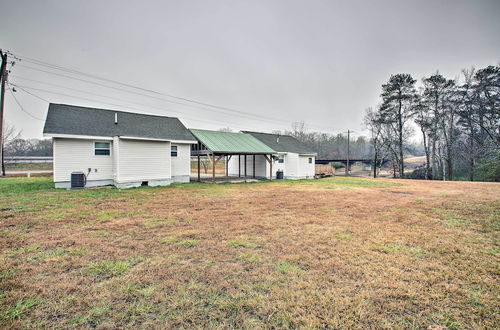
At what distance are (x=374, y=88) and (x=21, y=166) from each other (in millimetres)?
51751

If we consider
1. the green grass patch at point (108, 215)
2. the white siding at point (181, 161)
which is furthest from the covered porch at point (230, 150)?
the green grass patch at point (108, 215)

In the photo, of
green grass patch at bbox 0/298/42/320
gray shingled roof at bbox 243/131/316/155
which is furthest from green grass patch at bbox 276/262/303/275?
gray shingled roof at bbox 243/131/316/155

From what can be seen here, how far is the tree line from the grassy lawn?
2251 centimetres

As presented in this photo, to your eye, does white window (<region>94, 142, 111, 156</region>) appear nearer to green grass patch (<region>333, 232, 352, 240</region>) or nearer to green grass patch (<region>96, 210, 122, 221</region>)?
green grass patch (<region>96, 210, 122, 221</region>)

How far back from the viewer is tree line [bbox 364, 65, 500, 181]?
Result: 20.0 m

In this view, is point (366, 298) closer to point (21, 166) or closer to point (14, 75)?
point (14, 75)

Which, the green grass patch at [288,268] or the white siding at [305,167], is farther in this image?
the white siding at [305,167]

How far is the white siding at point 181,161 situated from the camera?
49.1 ft

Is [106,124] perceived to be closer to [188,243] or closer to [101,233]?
[101,233]

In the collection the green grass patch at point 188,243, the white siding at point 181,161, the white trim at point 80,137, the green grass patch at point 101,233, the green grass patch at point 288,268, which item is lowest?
the green grass patch at point 288,268

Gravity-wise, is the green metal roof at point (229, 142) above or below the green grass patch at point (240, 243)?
above

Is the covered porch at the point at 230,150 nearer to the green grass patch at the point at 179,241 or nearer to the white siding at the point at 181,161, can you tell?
the white siding at the point at 181,161

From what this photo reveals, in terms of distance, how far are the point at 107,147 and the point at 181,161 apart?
4.57 meters

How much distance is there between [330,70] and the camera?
71.7 ft
